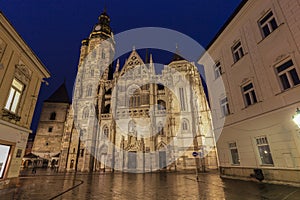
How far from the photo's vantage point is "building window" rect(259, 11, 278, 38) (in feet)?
30.6

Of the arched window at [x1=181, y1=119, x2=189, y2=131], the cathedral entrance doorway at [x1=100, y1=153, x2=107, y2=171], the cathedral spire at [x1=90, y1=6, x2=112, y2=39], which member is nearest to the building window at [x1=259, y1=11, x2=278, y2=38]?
the arched window at [x1=181, y1=119, x2=189, y2=131]

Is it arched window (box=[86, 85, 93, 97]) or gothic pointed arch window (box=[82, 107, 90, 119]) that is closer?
gothic pointed arch window (box=[82, 107, 90, 119])

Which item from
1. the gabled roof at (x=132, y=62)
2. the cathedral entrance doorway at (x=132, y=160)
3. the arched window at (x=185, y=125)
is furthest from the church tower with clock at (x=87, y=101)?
the arched window at (x=185, y=125)

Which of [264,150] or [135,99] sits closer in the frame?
[264,150]

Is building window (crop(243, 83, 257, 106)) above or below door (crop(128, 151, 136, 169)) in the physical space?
above

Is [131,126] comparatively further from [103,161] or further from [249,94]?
[249,94]

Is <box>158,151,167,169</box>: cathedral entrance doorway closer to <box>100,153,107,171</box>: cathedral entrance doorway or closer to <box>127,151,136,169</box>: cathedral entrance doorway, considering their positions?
<box>127,151,136,169</box>: cathedral entrance doorway

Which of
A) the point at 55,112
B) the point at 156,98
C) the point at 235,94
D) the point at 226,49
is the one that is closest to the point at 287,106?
the point at 235,94

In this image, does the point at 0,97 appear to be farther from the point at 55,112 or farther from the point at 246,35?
the point at 55,112

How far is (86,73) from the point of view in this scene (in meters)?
38.2

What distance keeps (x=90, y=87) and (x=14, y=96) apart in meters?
27.0

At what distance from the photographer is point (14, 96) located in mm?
9852

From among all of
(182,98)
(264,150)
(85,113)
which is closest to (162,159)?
(182,98)

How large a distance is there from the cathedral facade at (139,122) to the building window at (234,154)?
1311cm
